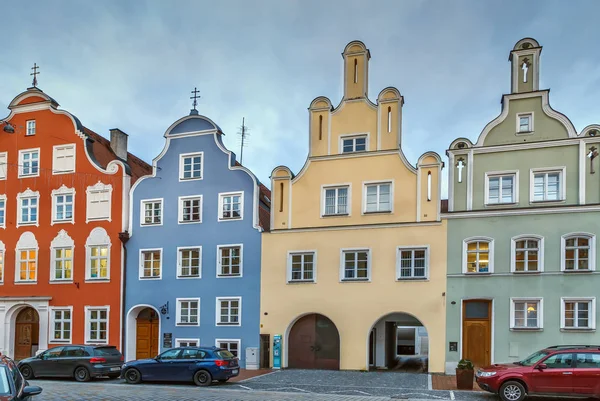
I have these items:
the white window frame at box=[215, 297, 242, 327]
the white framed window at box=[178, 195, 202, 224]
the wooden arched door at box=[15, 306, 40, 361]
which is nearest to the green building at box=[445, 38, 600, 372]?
the white window frame at box=[215, 297, 242, 327]

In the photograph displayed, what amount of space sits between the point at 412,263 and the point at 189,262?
36.4 feet

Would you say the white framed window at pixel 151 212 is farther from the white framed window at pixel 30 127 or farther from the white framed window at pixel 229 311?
the white framed window at pixel 30 127

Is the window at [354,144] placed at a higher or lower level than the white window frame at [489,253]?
higher

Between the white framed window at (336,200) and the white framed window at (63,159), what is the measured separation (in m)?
14.2

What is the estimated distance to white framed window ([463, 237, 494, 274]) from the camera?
24203 millimetres

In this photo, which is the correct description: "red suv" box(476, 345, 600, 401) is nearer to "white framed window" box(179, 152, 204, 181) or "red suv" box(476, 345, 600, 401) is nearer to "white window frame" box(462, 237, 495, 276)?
"white window frame" box(462, 237, 495, 276)

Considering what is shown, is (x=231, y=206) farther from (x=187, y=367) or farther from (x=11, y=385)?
(x=11, y=385)

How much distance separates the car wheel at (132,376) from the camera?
21.6 m

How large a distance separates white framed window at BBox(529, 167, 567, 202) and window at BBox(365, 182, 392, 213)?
19.5 ft

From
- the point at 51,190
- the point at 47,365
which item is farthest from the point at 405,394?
the point at 51,190

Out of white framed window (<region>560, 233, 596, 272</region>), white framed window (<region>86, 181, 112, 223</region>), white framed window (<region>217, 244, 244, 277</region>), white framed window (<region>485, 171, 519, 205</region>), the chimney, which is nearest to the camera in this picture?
white framed window (<region>560, 233, 596, 272</region>)

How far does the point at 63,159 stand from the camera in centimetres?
3178

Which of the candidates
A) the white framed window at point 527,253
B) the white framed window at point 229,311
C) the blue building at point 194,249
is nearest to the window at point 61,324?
the blue building at point 194,249

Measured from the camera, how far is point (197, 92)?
3130cm
